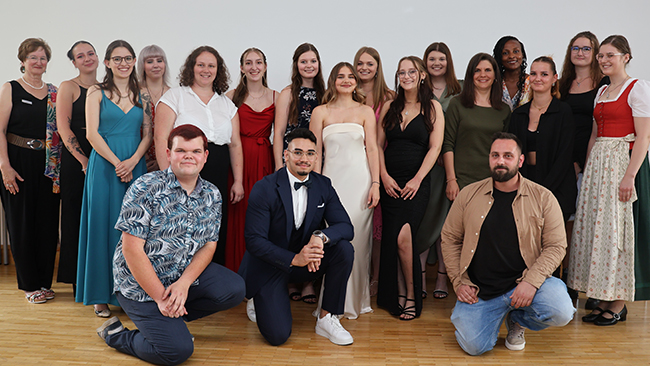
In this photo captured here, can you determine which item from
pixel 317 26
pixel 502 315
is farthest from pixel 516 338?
pixel 317 26

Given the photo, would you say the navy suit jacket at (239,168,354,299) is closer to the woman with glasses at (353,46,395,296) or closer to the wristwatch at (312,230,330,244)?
the wristwatch at (312,230,330,244)

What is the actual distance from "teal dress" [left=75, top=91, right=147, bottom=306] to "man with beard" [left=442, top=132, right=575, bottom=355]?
1994 millimetres

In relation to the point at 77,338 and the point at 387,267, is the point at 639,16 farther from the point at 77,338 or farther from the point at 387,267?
the point at 77,338

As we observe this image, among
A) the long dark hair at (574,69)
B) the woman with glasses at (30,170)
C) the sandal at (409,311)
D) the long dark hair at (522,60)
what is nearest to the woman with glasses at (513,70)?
the long dark hair at (522,60)

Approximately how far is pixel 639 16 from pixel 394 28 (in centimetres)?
213

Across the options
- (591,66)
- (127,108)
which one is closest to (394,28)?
(591,66)

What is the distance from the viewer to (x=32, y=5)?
4.72 meters

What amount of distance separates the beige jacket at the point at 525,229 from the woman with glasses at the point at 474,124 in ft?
1.92

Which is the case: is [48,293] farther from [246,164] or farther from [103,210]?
[246,164]

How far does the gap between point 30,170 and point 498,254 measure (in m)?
3.07

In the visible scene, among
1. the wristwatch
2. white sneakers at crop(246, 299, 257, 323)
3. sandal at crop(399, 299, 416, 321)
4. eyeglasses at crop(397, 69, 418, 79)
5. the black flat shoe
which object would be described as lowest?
white sneakers at crop(246, 299, 257, 323)

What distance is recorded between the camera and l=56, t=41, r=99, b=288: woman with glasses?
10.2 ft

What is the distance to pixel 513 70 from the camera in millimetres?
3607

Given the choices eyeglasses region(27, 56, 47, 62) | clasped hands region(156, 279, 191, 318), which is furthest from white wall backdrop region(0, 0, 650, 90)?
clasped hands region(156, 279, 191, 318)
